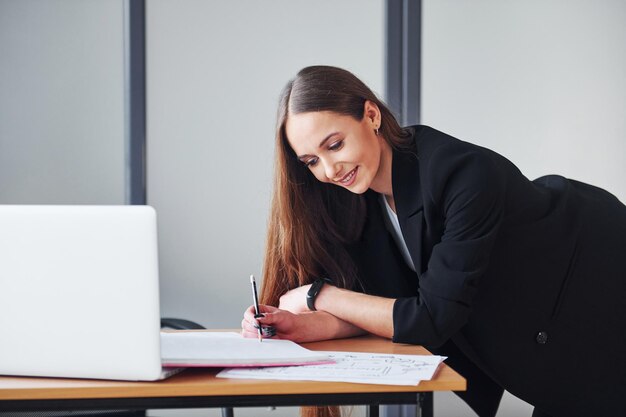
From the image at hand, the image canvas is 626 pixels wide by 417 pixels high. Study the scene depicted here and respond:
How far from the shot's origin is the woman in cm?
163

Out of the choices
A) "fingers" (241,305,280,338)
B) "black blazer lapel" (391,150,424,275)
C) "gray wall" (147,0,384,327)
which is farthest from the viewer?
"gray wall" (147,0,384,327)

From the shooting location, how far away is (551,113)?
10.7 feet

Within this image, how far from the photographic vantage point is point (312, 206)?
2.02 meters

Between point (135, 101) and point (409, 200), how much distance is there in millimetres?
1613

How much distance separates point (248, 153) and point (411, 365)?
6.34 feet

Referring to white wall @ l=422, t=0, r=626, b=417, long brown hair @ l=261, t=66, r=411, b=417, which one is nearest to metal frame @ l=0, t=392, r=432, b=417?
long brown hair @ l=261, t=66, r=411, b=417

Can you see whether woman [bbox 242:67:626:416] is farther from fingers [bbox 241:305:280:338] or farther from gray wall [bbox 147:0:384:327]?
gray wall [bbox 147:0:384:327]

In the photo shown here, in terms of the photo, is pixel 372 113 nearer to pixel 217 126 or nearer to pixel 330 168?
pixel 330 168

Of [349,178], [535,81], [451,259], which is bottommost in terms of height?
[451,259]

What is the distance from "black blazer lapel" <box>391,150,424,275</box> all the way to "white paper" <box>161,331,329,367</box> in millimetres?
403

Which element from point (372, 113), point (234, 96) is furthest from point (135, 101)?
point (372, 113)

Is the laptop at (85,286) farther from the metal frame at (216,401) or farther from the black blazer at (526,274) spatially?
the black blazer at (526,274)

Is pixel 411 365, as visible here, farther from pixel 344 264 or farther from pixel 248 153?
pixel 248 153

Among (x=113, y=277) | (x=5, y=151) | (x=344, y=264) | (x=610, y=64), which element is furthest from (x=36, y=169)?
(x=610, y=64)
